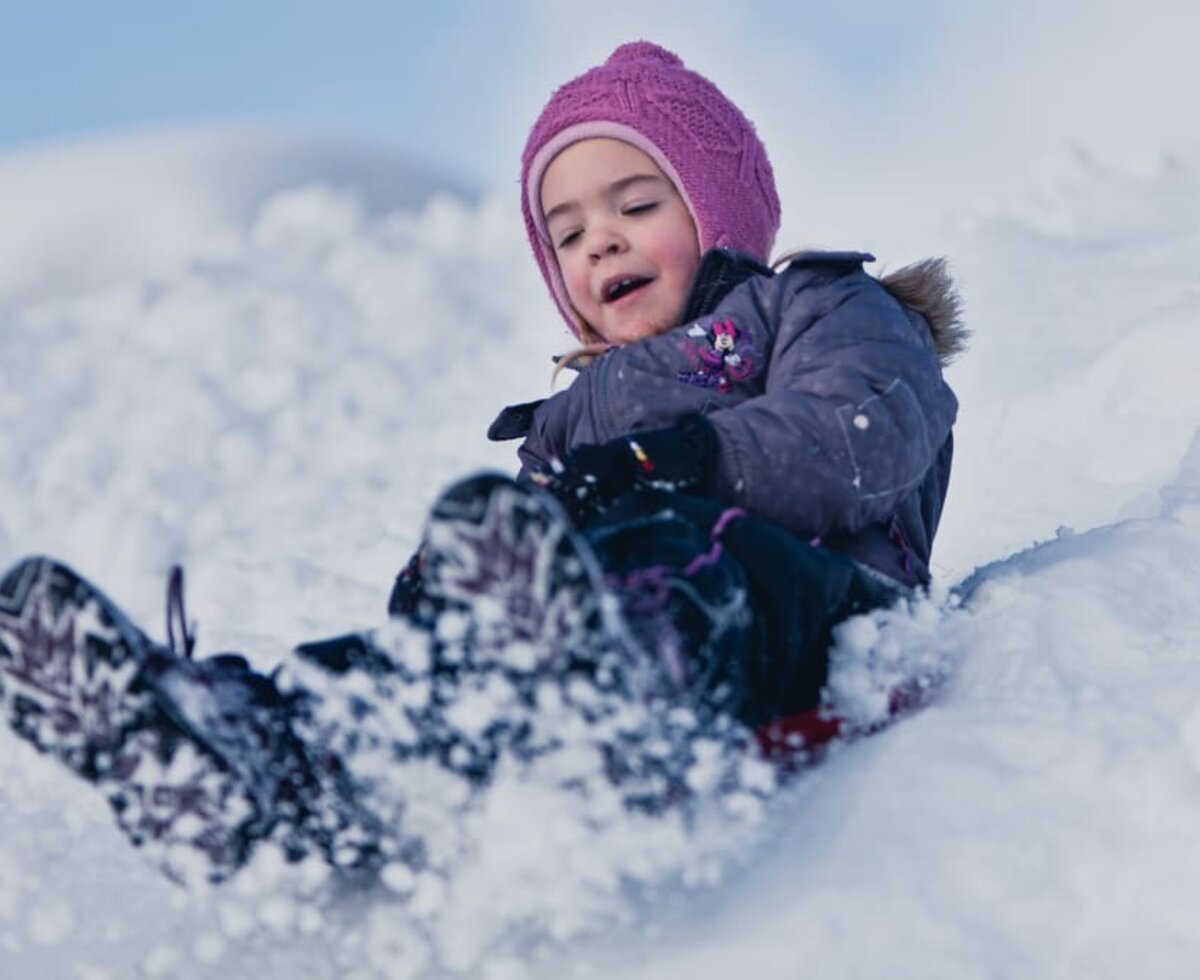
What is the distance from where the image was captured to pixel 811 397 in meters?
1.79

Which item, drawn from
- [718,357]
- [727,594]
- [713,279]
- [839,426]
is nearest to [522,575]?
[727,594]

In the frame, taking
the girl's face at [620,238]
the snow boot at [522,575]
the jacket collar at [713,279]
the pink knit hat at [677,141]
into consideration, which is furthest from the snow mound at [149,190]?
the snow boot at [522,575]

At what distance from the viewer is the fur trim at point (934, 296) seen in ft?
7.52

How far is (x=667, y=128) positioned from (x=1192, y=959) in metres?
1.76

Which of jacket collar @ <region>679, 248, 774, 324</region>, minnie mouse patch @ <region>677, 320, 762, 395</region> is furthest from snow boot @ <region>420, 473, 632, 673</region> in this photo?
jacket collar @ <region>679, 248, 774, 324</region>

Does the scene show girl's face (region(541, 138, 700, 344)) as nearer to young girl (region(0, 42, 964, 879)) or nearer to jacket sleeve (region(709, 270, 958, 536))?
young girl (region(0, 42, 964, 879))

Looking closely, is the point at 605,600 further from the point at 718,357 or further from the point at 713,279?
the point at 713,279

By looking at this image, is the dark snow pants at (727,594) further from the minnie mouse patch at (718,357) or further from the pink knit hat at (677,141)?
the pink knit hat at (677,141)

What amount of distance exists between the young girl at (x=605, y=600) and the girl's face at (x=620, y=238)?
0.25 metres

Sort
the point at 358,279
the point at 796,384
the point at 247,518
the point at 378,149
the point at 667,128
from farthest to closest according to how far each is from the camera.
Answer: the point at 378,149 → the point at 358,279 → the point at 247,518 → the point at 667,128 → the point at 796,384

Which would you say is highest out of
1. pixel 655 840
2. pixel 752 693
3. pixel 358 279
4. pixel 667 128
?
pixel 358 279

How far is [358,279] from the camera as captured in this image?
6391mm

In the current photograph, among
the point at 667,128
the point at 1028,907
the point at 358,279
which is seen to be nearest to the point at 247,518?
the point at 667,128

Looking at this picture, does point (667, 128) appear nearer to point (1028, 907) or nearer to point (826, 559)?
point (826, 559)
